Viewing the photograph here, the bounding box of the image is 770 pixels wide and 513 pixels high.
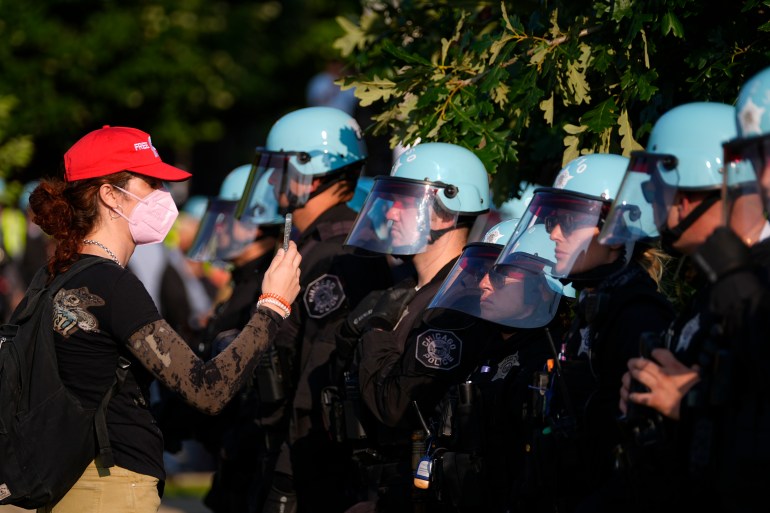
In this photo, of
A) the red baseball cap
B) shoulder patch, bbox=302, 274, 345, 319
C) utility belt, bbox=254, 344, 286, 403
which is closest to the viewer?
the red baseball cap

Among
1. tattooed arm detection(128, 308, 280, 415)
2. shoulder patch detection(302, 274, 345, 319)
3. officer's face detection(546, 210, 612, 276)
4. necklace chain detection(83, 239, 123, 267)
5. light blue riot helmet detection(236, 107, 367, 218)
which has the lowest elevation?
tattooed arm detection(128, 308, 280, 415)

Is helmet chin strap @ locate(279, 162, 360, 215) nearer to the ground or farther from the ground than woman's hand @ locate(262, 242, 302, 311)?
farther from the ground

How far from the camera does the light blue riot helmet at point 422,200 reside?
5.49 m

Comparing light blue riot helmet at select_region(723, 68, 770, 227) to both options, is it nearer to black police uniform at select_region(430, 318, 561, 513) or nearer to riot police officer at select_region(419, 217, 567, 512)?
riot police officer at select_region(419, 217, 567, 512)

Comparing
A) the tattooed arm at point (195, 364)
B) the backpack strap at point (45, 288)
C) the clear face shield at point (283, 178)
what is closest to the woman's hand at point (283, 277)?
the tattooed arm at point (195, 364)

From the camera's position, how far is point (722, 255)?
328 centimetres

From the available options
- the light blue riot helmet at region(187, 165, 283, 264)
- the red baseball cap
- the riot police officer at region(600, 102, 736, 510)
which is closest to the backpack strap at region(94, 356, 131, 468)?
the red baseball cap

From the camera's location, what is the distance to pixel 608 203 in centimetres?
449

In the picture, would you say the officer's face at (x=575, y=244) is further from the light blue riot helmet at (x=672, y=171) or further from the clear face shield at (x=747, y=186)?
the clear face shield at (x=747, y=186)

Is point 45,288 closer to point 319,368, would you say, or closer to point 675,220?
point 319,368

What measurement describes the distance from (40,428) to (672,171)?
2156mm

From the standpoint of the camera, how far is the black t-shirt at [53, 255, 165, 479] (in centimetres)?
429

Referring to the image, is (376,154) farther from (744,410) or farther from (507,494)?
(744,410)

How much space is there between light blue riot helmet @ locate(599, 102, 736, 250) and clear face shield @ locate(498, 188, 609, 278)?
1.10ft
